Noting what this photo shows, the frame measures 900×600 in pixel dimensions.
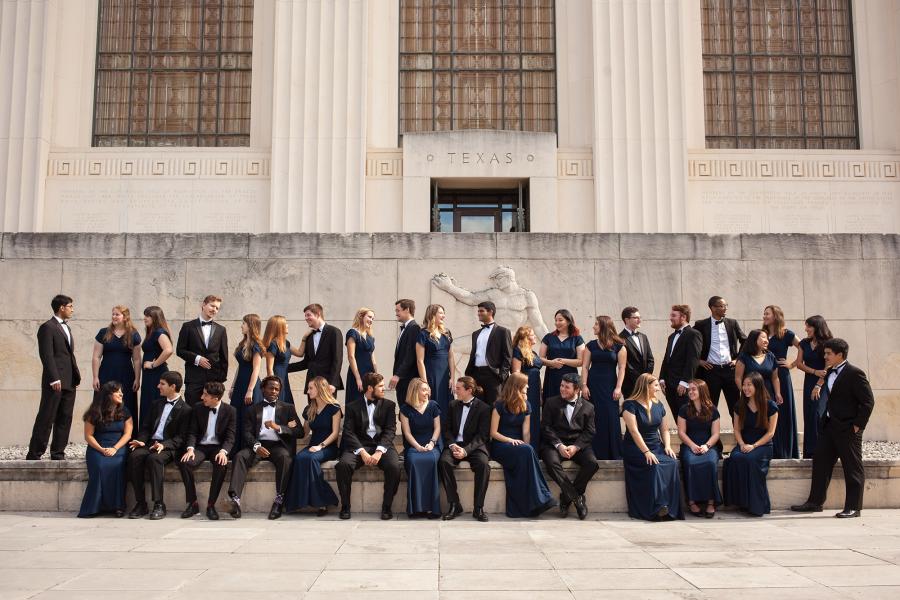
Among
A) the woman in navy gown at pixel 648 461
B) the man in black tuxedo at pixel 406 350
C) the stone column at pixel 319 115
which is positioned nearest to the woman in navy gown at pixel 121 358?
the man in black tuxedo at pixel 406 350

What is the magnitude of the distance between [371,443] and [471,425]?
1.03 metres

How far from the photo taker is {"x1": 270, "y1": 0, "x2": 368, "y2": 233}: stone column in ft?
70.7

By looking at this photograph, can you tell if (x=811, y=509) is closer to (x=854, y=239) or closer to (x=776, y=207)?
(x=854, y=239)

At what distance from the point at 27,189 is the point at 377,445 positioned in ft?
53.6

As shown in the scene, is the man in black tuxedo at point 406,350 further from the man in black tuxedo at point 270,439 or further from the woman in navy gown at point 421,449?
the man in black tuxedo at point 270,439

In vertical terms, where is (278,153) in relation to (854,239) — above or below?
above

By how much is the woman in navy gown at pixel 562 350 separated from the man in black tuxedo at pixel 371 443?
6.24 ft

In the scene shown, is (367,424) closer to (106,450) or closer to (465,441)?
(465,441)

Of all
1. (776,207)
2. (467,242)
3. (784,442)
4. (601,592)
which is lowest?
(601,592)

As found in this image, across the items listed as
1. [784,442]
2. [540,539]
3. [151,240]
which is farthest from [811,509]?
[151,240]

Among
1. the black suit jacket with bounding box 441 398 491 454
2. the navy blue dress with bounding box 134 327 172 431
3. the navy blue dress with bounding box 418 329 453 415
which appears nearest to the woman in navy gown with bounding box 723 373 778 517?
the black suit jacket with bounding box 441 398 491 454

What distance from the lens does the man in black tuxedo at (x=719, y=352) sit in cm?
991

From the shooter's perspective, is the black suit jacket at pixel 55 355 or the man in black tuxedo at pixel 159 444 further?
the black suit jacket at pixel 55 355

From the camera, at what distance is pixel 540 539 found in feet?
24.3
